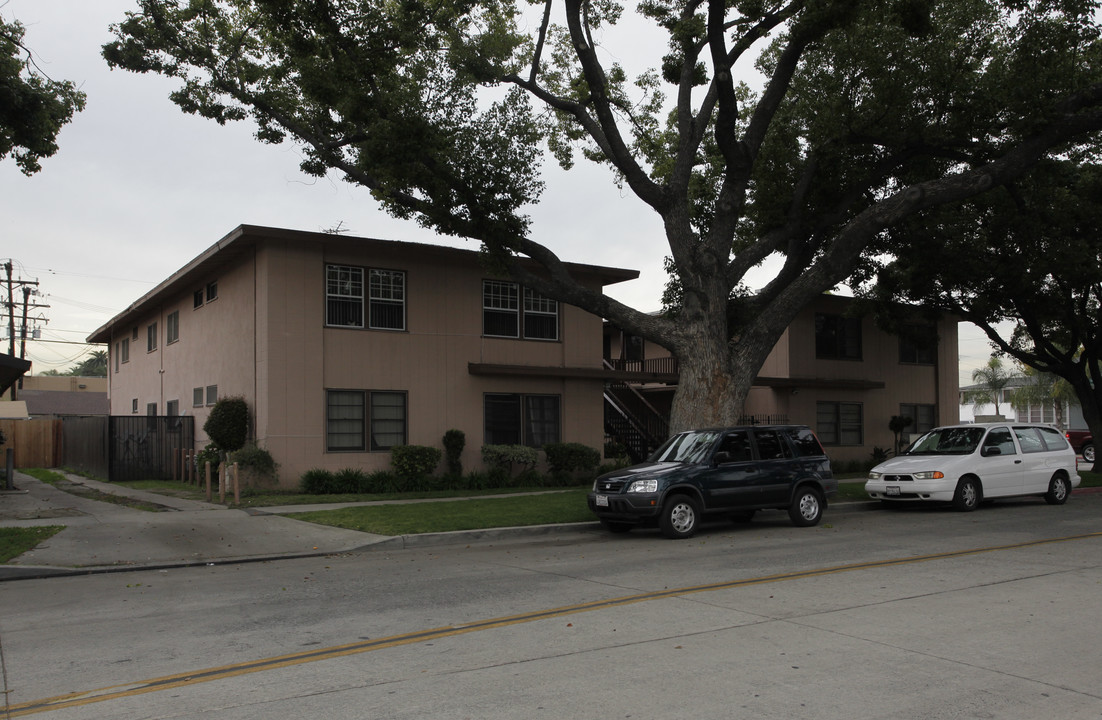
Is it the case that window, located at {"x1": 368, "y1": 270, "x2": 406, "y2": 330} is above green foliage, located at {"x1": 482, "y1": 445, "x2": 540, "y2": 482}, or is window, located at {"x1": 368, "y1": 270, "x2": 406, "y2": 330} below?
above

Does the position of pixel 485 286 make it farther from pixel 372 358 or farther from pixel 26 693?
pixel 26 693

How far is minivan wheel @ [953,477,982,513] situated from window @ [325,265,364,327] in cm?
1354

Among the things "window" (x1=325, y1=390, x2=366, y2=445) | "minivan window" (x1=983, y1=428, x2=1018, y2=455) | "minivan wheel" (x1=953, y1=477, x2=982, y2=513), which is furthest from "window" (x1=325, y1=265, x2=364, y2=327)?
"minivan window" (x1=983, y1=428, x2=1018, y2=455)

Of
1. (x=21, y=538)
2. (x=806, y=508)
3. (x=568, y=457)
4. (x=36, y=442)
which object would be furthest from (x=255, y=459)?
(x=36, y=442)

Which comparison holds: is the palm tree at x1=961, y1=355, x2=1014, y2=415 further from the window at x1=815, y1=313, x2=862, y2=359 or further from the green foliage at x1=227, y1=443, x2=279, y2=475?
the green foliage at x1=227, y1=443, x2=279, y2=475

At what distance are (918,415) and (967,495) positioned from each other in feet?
54.6

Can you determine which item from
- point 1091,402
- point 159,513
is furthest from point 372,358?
point 1091,402

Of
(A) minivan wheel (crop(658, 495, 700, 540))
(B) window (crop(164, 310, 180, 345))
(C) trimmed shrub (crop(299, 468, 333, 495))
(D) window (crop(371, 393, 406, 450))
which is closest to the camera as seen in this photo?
(A) minivan wheel (crop(658, 495, 700, 540))

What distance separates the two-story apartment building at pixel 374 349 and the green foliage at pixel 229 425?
33 cm

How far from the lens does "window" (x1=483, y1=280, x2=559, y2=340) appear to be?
75.9ft

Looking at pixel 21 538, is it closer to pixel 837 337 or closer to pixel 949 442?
pixel 949 442

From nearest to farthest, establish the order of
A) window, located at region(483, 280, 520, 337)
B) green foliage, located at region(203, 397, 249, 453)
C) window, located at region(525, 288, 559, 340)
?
green foliage, located at region(203, 397, 249, 453), window, located at region(483, 280, 520, 337), window, located at region(525, 288, 559, 340)

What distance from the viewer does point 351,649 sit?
22.2 feet

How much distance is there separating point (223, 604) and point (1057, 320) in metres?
26.1
